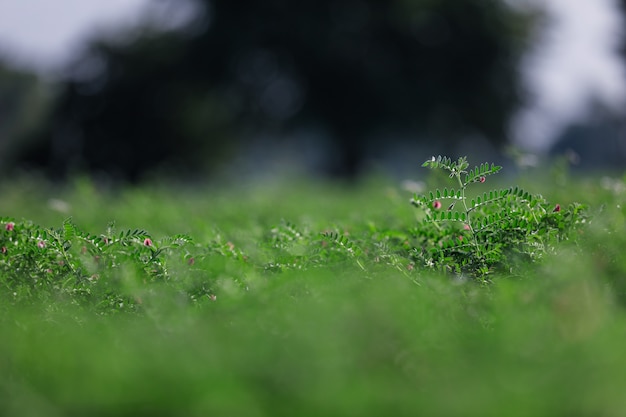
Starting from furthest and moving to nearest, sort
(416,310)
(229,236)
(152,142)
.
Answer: (152,142)
(229,236)
(416,310)

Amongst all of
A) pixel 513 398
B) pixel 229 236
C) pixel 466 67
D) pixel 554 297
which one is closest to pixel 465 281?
pixel 554 297

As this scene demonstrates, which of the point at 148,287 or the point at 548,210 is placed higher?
the point at 548,210

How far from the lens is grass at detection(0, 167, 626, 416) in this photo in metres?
1.56

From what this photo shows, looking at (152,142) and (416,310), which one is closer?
(416,310)

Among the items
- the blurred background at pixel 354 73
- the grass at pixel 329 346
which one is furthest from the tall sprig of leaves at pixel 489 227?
the blurred background at pixel 354 73

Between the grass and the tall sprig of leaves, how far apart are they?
169mm

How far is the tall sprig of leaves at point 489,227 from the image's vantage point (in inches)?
118

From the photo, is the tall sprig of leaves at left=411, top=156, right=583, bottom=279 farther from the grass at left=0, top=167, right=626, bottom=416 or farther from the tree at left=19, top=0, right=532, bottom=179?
the tree at left=19, top=0, right=532, bottom=179

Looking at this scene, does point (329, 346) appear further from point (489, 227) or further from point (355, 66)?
point (355, 66)

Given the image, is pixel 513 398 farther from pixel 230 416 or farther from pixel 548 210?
pixel 548 210

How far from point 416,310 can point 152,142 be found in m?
30.9

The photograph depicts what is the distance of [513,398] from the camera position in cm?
154

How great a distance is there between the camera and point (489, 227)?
10.1ft

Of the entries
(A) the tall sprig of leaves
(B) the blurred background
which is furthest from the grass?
(B) the blurred background
